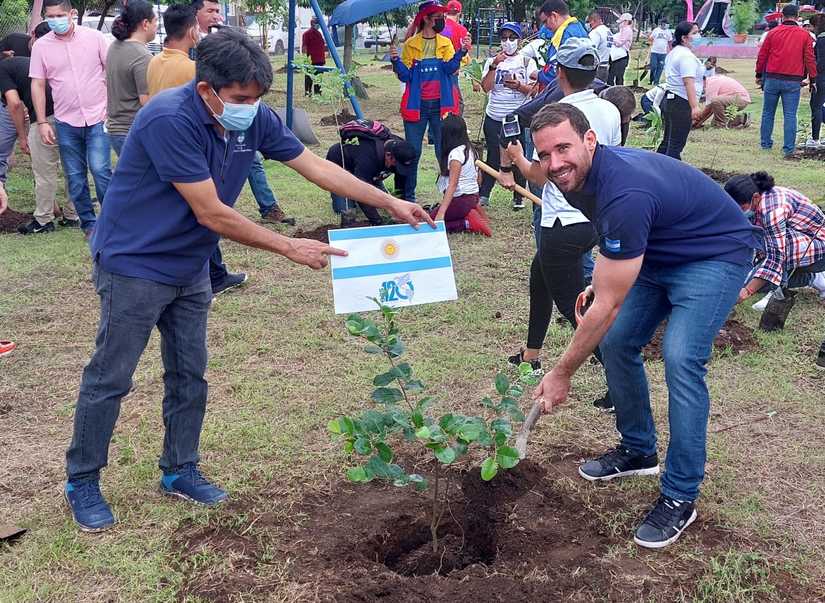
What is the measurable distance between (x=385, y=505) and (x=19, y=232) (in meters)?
5.78

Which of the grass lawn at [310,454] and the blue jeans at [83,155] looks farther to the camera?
the blue jeans at [83,155]

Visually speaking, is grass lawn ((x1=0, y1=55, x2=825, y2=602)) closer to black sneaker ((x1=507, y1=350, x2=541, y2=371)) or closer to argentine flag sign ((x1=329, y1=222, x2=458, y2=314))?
black sneaker ((x1=507, y1=350, x2=541, y2=371))

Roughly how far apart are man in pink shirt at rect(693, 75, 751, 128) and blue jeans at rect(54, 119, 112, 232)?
33.3 ft

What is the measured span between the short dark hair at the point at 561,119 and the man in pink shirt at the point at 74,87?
4949 millimetres

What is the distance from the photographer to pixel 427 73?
8.31 metres

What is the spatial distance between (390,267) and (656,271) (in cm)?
104

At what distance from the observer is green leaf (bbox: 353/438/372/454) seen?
2.81 meters

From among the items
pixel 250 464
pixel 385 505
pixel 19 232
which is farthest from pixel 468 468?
pixel 19 232

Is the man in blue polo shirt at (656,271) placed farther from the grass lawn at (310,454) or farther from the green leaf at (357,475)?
the green leaf at (357,475)

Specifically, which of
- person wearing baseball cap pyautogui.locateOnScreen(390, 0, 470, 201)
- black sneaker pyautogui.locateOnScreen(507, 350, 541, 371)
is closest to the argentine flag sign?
black sneaker pyautogui.locateOnScreen(507, 350, 541, 371)

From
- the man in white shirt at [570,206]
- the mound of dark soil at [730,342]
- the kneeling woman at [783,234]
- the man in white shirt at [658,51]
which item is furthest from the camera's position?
the man in white shirt at [658,51]

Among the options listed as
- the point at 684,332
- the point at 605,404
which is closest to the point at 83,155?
the point at 605,404

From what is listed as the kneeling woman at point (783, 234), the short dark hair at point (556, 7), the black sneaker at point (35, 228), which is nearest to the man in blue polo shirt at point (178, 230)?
the kneeling woman at point (783, 234)

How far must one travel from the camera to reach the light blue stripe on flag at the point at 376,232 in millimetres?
3162
